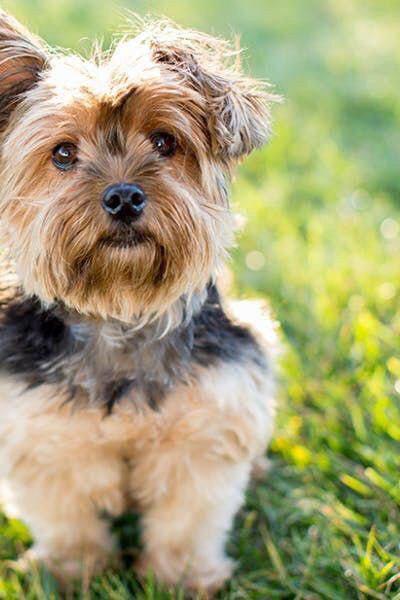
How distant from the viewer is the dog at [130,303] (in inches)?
107

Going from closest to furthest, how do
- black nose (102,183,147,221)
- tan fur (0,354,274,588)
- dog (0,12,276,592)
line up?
black nose (102,183,147,221) → dog (0,12,276,592) → tan fur (0,354,274,588)

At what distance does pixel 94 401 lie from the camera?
9.84 ft

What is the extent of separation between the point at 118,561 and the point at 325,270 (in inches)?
81.7

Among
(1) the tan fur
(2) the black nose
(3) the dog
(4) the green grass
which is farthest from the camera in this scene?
(4) the green grass

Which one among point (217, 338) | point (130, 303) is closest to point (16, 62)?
point (130, 303)

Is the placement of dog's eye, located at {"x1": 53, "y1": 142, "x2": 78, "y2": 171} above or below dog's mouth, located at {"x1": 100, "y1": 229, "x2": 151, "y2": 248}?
above

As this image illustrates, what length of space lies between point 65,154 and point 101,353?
0.73m

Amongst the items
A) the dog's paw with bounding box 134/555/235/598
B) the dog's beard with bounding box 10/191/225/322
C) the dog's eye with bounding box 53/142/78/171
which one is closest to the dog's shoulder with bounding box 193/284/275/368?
the dog's beard with bounding box 10/191/225/322

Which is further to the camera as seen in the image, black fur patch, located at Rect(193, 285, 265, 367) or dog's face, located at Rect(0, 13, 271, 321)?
black fur patch, located at Rect(193, 285, 265, 367)

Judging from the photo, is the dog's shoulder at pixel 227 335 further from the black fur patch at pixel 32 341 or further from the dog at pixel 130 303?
the black fur patch at pixel 32 341

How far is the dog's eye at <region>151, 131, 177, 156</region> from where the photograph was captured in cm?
280

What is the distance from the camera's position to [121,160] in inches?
106

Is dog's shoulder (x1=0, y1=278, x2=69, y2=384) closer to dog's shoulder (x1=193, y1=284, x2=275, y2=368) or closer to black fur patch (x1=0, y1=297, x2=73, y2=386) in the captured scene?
black fur patch (x1=0, y1=297, x2=73, y2=386)

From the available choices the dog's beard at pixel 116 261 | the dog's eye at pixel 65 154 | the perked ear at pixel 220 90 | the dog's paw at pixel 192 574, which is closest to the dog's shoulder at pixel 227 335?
the dog's beard at pixel 116 261
